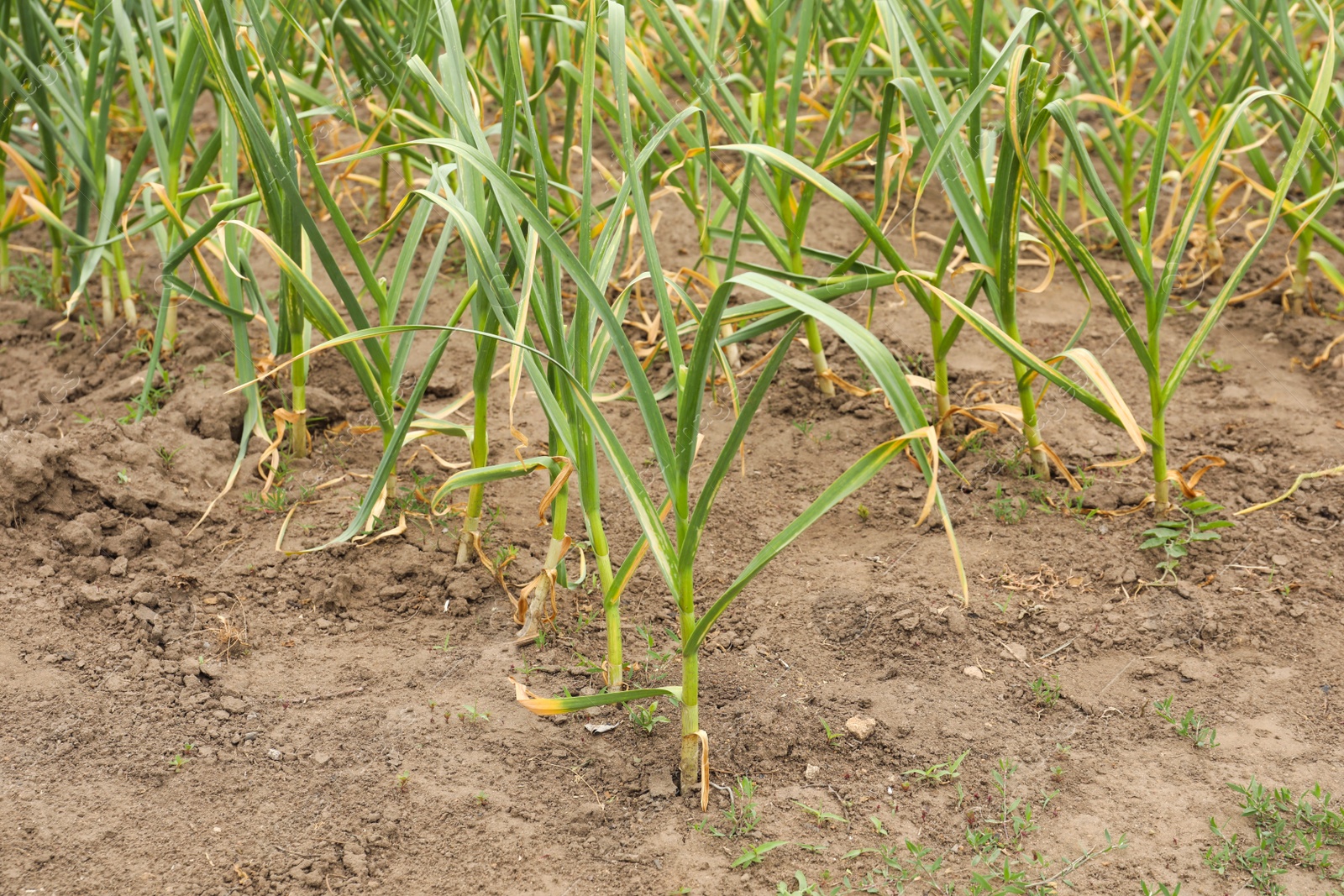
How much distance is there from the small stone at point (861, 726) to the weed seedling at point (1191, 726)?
16.4 inches

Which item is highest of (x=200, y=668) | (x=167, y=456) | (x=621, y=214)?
(x=621, y=214)

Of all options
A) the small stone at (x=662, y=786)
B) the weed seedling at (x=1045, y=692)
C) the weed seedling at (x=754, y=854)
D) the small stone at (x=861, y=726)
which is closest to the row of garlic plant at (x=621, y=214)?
the small stone at (x=662, y=786)

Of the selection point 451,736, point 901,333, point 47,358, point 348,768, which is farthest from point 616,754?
point 47,358

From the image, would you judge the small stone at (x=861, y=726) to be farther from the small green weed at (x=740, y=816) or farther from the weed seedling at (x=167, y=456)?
the weed seedling at (x=167, y=456)

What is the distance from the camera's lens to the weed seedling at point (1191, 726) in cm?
154

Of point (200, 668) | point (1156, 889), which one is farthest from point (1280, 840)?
point (200, 668)

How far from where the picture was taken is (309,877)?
4.48 ft

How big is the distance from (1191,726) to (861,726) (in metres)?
0.47

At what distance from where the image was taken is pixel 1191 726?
1.57 m

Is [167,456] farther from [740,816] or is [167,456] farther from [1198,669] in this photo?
[1198,669]

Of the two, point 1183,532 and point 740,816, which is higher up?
point 1183,532

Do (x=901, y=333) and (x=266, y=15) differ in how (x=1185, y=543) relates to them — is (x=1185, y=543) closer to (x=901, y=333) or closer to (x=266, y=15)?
(x=901, y=333)

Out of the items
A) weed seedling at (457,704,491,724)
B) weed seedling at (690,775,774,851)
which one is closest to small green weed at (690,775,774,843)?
weed seedling at (690,775,774,851)

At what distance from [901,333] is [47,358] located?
1993 mm
